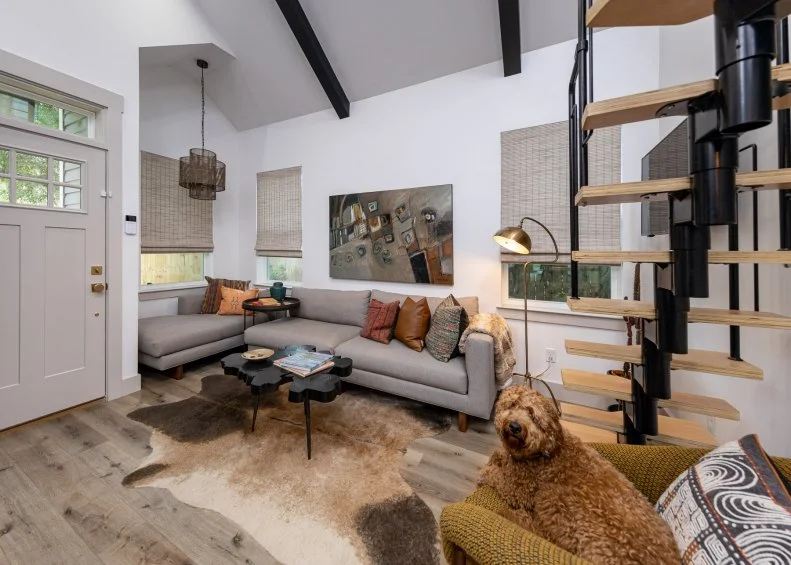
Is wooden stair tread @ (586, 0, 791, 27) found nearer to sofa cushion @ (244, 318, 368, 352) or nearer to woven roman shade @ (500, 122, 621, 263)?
woven roman shade @ (500, 122, 621, 263)

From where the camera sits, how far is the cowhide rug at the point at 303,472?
4.73 feet

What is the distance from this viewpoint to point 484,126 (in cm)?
305

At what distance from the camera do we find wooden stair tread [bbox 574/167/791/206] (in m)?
0.92

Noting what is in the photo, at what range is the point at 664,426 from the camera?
4.91 ft

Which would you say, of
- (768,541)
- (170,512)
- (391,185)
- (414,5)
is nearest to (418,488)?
(170,512)

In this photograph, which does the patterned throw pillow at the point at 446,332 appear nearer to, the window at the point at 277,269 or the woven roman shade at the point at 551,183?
the woven roman shade at the point at 551,183

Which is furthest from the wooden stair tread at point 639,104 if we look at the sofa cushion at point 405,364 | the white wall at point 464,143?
the white wall at point 464,143

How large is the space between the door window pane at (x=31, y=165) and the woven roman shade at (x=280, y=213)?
2.21 metres

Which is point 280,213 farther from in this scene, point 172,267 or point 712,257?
point 712,257

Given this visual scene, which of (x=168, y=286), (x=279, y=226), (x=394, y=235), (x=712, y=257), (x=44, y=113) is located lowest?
(x=168, y=286)

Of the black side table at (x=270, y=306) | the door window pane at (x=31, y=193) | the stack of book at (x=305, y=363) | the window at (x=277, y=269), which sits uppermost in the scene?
the door window pane at (x=31, y=193)

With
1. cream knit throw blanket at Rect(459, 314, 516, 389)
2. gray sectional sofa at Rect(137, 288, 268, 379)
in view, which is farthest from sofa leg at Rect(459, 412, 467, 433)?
gray sectional sofa at Rect(137, 288, 268, 379)

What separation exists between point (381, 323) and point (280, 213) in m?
2.37

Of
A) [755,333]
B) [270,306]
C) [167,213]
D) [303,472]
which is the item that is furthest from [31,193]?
[755,333]
